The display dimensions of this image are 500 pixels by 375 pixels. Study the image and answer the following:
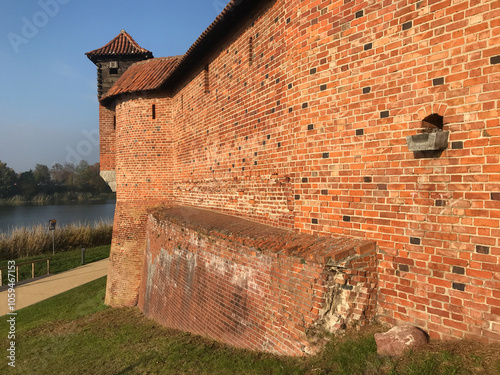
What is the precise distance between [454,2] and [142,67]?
1038cm

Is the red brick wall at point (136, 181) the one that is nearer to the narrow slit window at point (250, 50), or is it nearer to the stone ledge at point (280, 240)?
the stone ledge at point (280, 240)

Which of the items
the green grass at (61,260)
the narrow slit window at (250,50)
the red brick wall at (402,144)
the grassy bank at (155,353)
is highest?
the narrow slit window at (250,50)

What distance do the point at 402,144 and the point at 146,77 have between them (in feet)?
30.0

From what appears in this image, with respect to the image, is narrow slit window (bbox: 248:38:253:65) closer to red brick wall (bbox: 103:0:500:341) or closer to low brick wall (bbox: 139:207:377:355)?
red brick wall (bbox: 103:0:500:341)

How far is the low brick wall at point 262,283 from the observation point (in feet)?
9.91

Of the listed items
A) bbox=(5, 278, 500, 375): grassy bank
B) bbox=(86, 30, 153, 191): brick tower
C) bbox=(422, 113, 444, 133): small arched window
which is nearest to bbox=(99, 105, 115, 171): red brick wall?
bbox=(86, 30, 153, 191): brick tower

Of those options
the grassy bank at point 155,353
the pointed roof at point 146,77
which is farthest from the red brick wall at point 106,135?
the grassy bank at point 155,353

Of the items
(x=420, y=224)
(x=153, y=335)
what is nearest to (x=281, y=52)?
(x=420, y=224)

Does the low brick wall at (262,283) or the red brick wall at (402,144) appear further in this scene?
the low brick wall at (262,283)

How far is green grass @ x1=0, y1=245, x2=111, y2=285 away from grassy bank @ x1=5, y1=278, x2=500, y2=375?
6420 millimetres

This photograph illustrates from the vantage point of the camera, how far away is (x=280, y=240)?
3.80m

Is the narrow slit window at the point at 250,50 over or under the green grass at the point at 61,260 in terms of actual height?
over

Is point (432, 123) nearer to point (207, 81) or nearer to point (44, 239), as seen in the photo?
point (207, 81)

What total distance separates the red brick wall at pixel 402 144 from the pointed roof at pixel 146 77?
19.6ft
